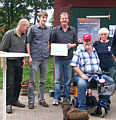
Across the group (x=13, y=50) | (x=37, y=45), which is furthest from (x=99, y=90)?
(x=13, y=50)

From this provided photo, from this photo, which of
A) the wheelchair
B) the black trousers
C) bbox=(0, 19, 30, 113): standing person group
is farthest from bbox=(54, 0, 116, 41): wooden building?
the wheelchair

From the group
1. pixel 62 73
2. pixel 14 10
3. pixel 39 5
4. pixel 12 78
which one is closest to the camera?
pixel 12 78

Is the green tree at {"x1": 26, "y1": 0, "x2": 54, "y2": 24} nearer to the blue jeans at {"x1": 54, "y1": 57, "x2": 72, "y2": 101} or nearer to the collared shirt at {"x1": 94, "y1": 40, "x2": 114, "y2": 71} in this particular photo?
the blue jeans at {"x1": 54, "y1": 57, "x2": 72, "y2": 101}

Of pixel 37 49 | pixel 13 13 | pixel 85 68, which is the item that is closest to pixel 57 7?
pixel 37 49

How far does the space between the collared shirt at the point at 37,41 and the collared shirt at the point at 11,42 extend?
0.79ft

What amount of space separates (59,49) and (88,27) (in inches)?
69.9

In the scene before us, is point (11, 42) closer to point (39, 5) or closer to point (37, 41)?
point (37, 41)

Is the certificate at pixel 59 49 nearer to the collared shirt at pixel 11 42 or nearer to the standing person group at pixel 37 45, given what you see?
the standing person group at pixel 37 45

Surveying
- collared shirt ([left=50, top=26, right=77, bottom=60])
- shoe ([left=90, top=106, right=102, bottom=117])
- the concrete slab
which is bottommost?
the concrete slab

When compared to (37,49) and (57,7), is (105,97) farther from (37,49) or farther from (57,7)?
(57,7)

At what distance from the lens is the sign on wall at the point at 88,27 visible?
25.2 ft

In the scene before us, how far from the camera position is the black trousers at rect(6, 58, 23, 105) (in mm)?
5895

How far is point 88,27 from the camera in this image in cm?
769

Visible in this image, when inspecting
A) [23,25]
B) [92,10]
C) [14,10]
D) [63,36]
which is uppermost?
[14,10]
